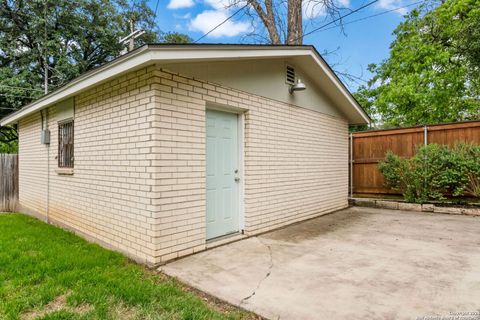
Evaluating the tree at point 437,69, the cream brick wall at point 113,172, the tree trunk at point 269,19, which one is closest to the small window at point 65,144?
the cream brick wall at point 113,172

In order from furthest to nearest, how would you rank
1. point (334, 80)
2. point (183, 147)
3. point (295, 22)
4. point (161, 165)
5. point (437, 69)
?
point (437, 69) → point (295, 22) → point (334, 80) → point (183, 147) → point (161, 165)

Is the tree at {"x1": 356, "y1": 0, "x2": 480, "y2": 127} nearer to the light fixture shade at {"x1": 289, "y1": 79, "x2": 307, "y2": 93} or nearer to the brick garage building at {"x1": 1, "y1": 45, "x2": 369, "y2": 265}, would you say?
the brick garage building at {"x1": 1, "y1": 45, "x2": 369, "y2": 265}

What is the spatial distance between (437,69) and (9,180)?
55.2ft

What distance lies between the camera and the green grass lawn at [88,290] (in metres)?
2.50

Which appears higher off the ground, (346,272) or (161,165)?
(161,165)

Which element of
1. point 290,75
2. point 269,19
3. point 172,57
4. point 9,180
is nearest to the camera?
point 172,57

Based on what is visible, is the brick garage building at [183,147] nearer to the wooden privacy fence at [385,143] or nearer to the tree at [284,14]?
the wooden privacy fence at [385,143]

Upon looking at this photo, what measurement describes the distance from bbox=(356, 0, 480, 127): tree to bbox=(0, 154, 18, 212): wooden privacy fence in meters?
13.7

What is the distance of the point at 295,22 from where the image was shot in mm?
10773

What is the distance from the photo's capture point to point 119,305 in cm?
262

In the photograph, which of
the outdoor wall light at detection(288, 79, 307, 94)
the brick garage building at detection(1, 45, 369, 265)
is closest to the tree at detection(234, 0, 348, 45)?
the brick garage building at detection(1, 45, 369, 265)

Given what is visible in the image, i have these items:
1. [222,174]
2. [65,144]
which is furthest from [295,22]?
[65,144]

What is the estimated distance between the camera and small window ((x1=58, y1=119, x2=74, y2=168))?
5562 mm

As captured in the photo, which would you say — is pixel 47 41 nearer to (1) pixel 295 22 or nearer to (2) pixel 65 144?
(2) pixel 65 144
